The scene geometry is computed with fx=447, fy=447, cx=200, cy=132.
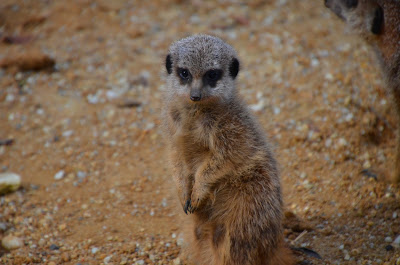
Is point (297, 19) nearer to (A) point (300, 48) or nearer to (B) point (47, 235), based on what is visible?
(A) point (300, 48)

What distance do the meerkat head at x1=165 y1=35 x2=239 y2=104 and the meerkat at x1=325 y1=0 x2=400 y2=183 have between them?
128cm

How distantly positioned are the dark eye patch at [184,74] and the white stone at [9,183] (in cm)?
190

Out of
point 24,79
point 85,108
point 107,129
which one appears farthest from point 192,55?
point 24,79

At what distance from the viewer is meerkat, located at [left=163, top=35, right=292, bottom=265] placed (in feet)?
9.34

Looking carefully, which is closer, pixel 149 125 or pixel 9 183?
pixel 9 183

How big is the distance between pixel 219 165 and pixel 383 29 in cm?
187

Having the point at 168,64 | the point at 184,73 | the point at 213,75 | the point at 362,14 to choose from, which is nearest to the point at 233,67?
the point at 213,75

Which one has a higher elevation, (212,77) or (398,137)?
(212,77)

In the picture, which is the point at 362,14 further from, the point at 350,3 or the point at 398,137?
the point at 398,137

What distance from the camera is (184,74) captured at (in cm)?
308

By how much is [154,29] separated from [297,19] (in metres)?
1.91

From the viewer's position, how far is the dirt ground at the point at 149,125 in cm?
345

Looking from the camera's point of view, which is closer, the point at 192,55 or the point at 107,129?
the point at 192,55

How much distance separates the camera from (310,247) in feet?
10.8
